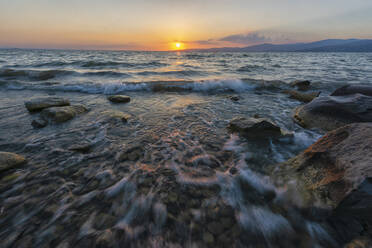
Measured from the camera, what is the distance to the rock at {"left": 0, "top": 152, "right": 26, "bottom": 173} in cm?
215

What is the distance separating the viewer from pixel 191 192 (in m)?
1.93

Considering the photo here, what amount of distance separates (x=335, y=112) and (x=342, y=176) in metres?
2.95

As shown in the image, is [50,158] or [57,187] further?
[50,158]

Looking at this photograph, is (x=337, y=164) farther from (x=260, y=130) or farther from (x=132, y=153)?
(x=132, y=153)

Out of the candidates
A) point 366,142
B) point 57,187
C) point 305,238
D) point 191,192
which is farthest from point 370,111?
point 57,187

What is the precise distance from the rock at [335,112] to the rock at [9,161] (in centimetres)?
539

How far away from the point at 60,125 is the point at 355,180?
16.0 feet

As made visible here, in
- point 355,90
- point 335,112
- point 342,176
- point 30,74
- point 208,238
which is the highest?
point 30,74

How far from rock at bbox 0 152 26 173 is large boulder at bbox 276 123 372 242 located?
11.9ft

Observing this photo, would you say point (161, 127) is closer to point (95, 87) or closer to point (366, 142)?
point (366, 142)

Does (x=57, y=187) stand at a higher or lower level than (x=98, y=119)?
lower

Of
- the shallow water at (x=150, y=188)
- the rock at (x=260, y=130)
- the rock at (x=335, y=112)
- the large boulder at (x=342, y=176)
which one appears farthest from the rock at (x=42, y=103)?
the rock at (x=335, y=112)

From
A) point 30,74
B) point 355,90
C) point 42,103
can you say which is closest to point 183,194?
point 42,103

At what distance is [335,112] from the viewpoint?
143 inches
